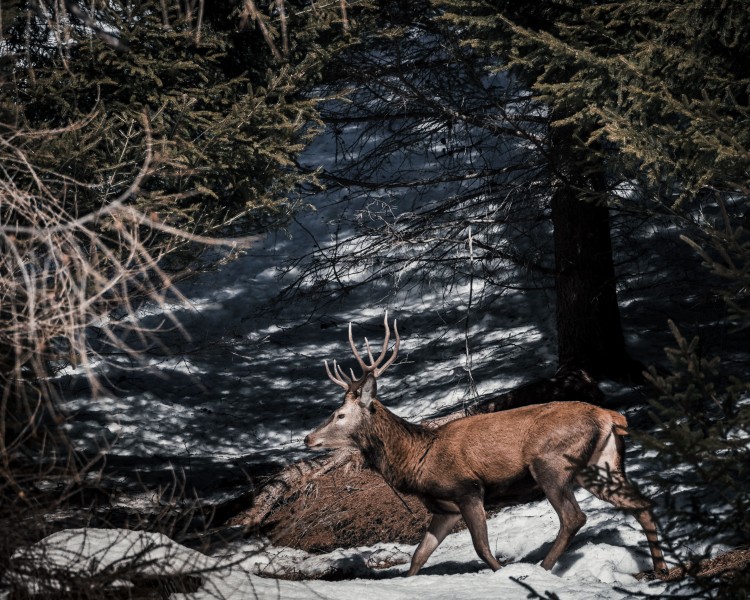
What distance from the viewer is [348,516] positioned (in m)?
9.45

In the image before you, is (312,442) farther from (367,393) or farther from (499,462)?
(499,462)

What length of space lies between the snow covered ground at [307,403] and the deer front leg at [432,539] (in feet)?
0.82

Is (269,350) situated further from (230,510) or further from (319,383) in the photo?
(230,510)

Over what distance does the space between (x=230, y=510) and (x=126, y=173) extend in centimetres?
436

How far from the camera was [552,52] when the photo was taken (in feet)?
25.8

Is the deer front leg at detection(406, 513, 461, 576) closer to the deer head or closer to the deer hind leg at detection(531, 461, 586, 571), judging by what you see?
the deer hind leg at detection(531, 461, 586, 571)

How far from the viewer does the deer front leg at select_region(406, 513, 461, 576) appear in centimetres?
739

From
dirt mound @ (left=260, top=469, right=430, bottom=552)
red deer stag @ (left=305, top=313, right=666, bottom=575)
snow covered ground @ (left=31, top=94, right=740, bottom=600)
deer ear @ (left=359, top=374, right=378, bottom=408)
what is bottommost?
dirt mound @ (left=260, top=469, right=430, bottom=552)

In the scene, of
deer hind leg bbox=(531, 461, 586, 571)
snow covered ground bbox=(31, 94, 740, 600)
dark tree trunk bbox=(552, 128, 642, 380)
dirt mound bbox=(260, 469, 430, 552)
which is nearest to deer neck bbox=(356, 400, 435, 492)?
snow covered ground bbox=(31, 94, 740, 600)

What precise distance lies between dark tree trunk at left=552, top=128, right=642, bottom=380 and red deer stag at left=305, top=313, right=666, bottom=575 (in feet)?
11.5

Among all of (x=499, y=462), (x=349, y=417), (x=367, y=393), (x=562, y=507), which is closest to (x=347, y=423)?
(x=349, y=417)

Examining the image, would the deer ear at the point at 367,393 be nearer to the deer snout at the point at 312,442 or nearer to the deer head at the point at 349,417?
the deer head at the point at 349,417

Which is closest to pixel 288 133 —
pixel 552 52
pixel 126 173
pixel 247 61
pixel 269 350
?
pixel 247 61

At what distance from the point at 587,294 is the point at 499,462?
4.06m
